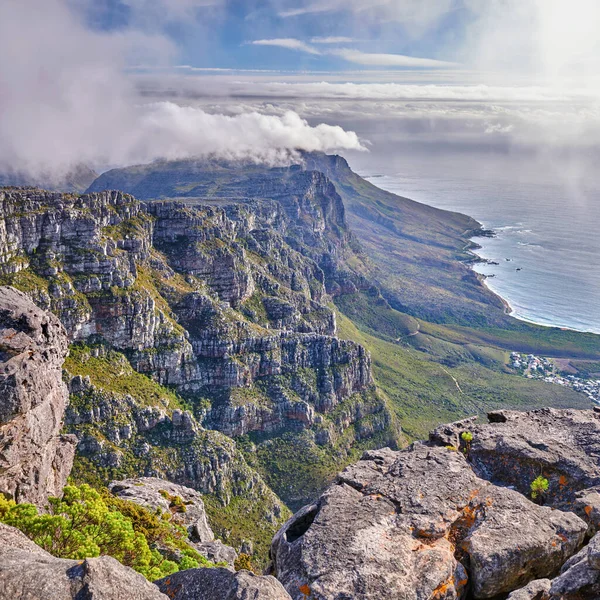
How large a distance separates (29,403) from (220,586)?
29783mm

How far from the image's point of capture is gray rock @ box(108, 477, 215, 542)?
7275 centimetres

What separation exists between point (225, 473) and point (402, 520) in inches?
3909

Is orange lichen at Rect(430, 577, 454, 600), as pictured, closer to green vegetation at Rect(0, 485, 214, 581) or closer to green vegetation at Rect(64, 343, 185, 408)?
green vegetation at Rect(0, 485, 214, 581)

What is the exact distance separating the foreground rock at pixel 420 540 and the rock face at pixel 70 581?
28.2ft

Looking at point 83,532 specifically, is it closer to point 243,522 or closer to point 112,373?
point 243,522

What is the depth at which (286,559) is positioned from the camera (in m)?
30.5

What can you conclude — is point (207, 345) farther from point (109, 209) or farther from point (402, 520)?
point (402, 520)

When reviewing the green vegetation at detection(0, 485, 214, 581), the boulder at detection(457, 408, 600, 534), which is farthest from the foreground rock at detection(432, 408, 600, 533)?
the green vegetation at detection(0, 485, 214, 581)

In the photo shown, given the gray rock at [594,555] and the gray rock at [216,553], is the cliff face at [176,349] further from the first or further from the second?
the gray rock at [594,555]

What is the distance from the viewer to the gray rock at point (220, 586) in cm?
2467

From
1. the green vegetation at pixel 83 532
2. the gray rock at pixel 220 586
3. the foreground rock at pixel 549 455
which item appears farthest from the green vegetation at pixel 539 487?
the green vegetation at pixel 83 532

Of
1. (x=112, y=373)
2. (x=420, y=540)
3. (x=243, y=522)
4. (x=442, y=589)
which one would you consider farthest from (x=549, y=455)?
(x=112, y=373)

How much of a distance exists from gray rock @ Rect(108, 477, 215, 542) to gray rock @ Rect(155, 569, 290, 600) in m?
47.2

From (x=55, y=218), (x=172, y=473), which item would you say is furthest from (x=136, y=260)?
(x=172, y=473)
